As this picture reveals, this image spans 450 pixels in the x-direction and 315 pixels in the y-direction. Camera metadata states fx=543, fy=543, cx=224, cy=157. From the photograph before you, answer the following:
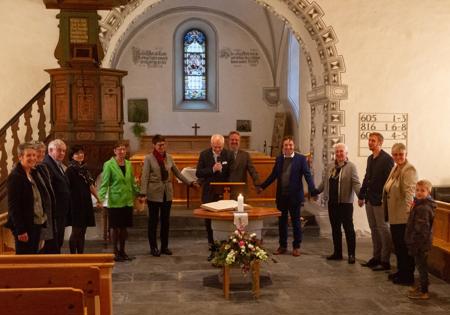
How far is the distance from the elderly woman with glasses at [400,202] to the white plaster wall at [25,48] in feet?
17.5

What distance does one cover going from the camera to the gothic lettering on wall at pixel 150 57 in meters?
14.5

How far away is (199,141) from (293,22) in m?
5.84

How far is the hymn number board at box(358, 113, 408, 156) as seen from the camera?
848cm

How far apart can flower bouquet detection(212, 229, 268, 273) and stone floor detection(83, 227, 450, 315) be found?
28 centimetres

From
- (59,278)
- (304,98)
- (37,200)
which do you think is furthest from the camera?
(304,98)

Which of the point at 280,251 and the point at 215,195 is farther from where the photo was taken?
the point at 280,251

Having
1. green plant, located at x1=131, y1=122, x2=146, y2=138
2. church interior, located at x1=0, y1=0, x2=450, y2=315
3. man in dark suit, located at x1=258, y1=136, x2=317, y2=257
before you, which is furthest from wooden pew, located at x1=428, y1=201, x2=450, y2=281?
green plant, located at x1=131, y1=122, x2=146, y2=138

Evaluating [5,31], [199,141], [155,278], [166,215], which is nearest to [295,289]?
[155,278]

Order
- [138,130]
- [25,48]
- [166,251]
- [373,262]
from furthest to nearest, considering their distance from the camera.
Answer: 1. [138,130]
2. [25,48]
3. [166,251]
4. [373,262]

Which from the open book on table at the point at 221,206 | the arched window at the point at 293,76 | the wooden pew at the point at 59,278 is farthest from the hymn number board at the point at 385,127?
the wooden pew at the point at 59,278

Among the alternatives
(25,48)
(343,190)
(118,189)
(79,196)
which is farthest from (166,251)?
(25,48)

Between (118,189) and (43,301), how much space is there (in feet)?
12.3

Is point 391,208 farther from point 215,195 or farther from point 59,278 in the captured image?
point 59,278

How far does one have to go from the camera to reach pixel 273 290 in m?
5.20
